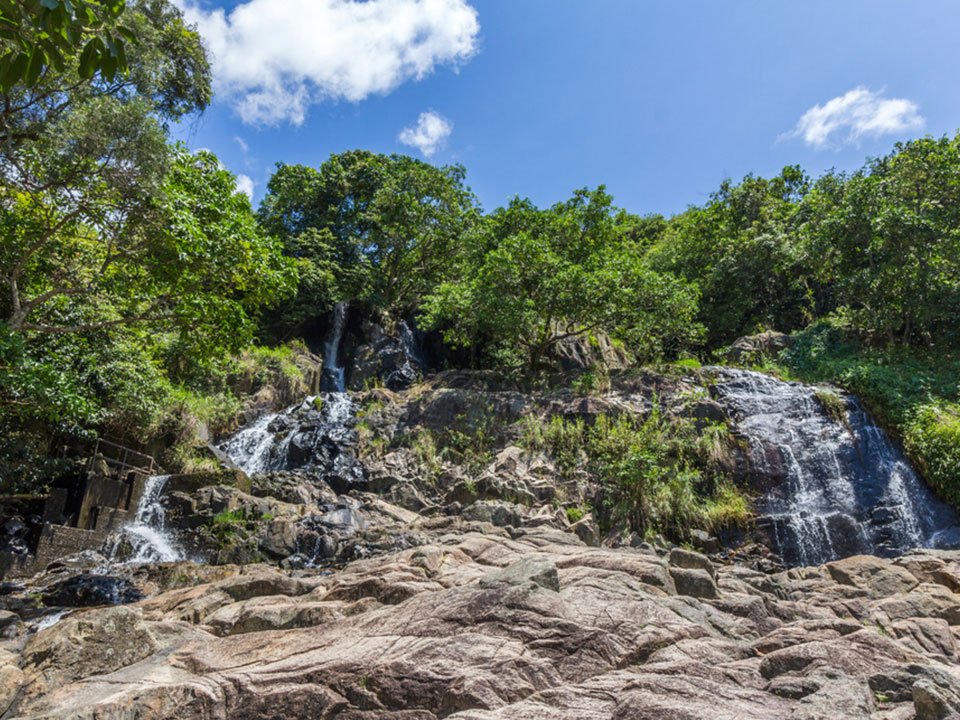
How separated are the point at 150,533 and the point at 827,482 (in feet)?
50.7

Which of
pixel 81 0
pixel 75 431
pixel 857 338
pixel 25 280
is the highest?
pixel 857 338

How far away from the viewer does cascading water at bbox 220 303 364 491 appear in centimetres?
1561

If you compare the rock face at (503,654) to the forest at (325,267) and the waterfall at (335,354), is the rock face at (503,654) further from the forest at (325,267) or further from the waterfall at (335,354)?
the waterfall at (335,354)

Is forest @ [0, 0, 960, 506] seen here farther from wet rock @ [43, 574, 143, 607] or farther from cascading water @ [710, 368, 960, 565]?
wet rock @ [43, 574, 143, 607]

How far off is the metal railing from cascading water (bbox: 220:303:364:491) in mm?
2355

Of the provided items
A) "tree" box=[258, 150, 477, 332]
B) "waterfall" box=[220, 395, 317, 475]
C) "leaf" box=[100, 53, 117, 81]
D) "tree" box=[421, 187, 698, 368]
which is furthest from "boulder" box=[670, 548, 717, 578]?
"tree" box=[258, 150, 477, 332]

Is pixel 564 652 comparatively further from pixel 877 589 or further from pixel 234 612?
pixel 877 589

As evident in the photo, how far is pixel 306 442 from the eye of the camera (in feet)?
53.3

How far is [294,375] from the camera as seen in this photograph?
65.8 feet

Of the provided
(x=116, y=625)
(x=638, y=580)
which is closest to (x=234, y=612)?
(x=116, y=625)

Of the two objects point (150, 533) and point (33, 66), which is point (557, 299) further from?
point (33, 66)

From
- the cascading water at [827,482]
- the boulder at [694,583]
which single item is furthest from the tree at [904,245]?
the boulder at [694,583]

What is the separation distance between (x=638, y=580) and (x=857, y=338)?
1736 centimetres

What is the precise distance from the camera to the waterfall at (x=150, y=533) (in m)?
10.8
